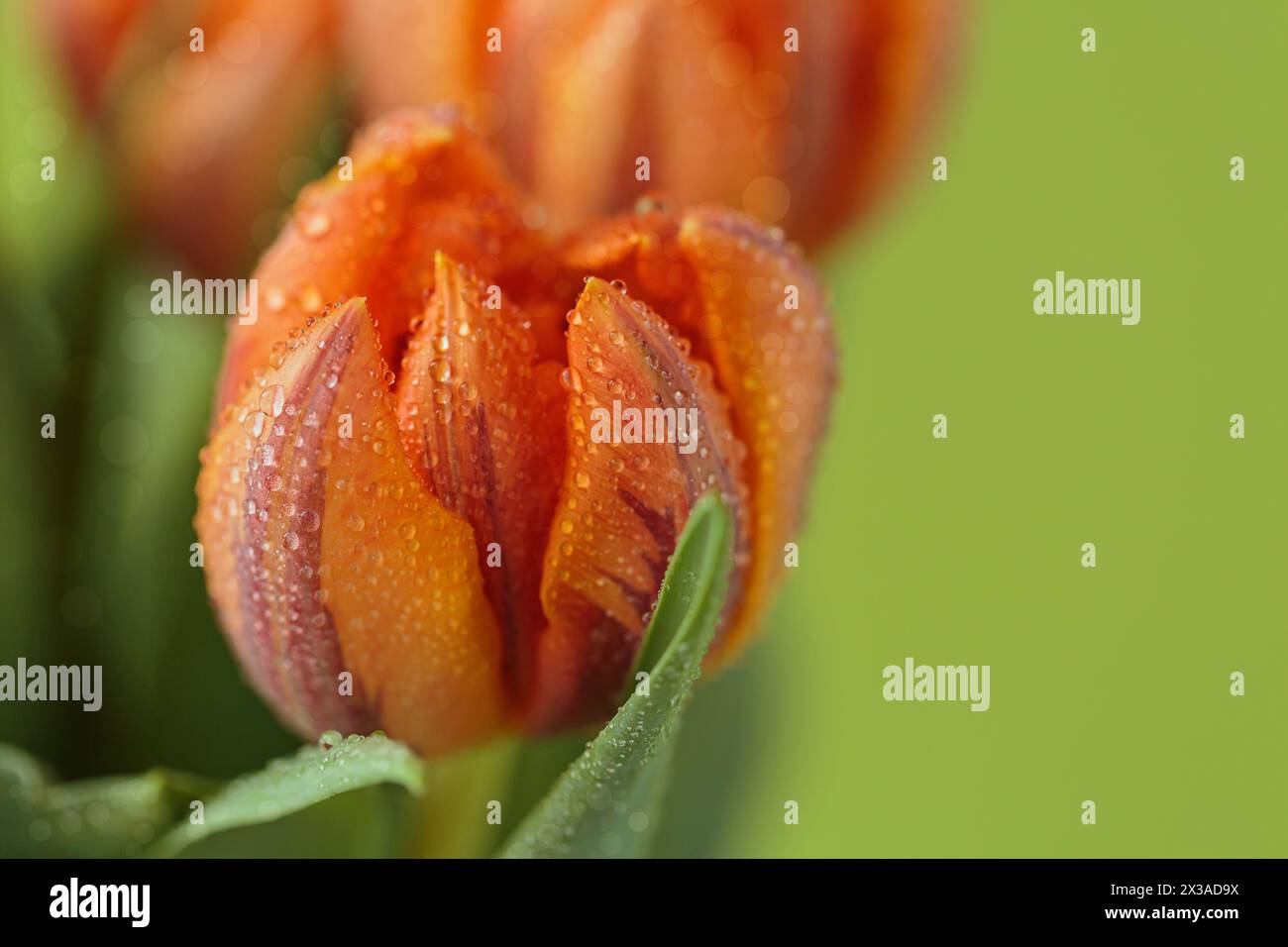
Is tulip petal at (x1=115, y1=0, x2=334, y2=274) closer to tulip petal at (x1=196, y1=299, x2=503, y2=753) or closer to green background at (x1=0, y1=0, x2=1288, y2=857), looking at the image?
tulip petal at (x1=196, y1=299, x2=503, y2=753)

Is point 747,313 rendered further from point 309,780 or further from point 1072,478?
point 1072,478

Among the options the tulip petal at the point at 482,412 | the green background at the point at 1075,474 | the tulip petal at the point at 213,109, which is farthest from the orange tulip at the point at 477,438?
the green background at the point at 1075,474

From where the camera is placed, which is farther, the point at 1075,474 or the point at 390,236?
the point at 1075,474

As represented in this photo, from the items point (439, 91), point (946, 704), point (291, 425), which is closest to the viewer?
point (291, 425)

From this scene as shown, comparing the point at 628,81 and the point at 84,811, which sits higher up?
the point at 628,81

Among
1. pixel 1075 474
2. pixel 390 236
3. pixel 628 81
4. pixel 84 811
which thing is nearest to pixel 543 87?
pixel 628 81
